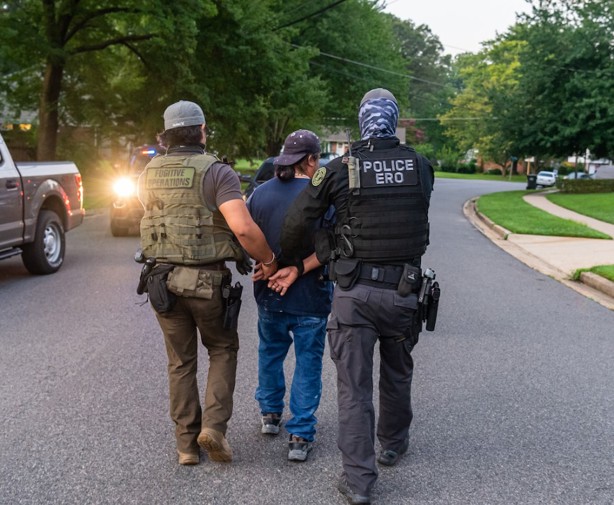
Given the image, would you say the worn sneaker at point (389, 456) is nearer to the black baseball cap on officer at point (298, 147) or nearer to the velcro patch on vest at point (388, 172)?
the velcro patch on vest at point (388, 172)

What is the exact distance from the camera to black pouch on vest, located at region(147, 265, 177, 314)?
365 centimetres

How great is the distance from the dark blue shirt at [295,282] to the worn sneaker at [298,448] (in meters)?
0.71

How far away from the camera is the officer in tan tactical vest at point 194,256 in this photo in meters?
3.60

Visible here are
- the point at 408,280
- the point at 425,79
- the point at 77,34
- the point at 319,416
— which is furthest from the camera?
the point at 425,79

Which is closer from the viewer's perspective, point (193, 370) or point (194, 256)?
point (194, 256)

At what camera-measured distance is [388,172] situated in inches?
135

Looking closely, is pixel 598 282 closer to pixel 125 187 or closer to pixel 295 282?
pixel 295 282

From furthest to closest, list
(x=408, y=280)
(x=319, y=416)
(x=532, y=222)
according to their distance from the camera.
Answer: (x=532, y=222) → (x=319, y=416) → (x=408, y=280)

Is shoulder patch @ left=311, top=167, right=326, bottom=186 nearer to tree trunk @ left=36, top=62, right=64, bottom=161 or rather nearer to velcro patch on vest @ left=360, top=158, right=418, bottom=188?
velcro patch on vest @ left=360, top=158, right=418, bottom=188

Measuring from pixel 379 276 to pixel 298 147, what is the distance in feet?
3.04

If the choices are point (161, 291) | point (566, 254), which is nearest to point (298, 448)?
point (161, 291)

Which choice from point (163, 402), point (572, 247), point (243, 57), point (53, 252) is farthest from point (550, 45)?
point (163, 402)

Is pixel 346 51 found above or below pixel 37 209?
above

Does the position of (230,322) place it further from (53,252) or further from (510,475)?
(53,252)
